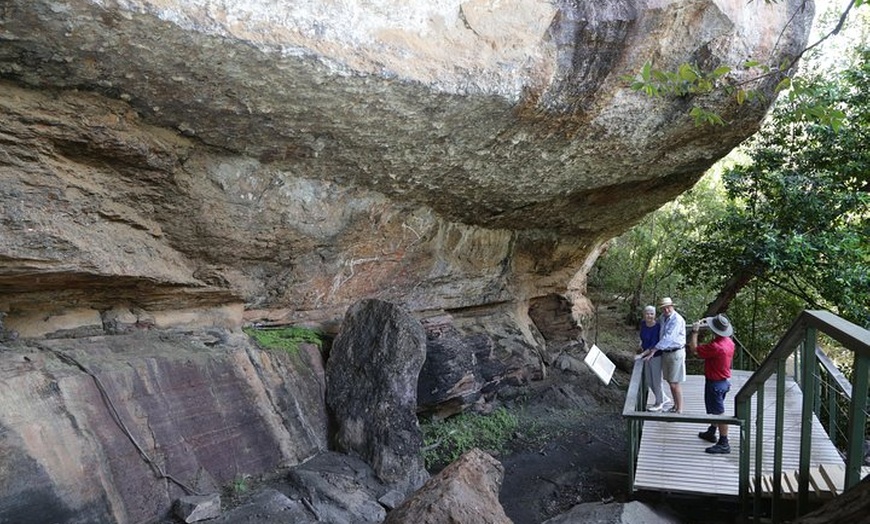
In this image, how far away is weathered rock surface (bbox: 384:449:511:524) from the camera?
13.6ft

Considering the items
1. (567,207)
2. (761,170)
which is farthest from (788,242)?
(567,207)

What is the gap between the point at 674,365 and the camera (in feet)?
23.6

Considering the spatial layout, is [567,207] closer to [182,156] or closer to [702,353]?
[702,353]

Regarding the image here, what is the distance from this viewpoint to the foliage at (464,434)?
849cm

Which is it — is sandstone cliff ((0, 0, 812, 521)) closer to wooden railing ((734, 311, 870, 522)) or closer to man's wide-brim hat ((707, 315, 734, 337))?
man's wide-brim hat ((707, 315, 734, 337))

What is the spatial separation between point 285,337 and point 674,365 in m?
4.89

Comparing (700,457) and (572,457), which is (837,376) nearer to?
(700,457)

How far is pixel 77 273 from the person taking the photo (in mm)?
5352

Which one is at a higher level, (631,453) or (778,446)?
(778,446)

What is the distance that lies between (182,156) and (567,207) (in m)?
6.48

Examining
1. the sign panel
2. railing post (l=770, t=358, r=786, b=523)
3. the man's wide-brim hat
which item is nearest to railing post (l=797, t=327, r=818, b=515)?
railing post (l=770, t=358, r=786, b=523)

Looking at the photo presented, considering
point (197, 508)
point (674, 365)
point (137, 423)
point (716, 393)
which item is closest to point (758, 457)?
point (716, 393)

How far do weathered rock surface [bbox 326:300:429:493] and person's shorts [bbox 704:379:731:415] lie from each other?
3.32 meters

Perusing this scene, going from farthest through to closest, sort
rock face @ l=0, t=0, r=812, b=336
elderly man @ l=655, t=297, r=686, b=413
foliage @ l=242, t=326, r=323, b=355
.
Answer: foliage @ l=242, t=326, r=323, b=355 < elderly man @ l=655, t=297, r=686, b=413 < rock face @ l=0, t=0, r=812, b=336
